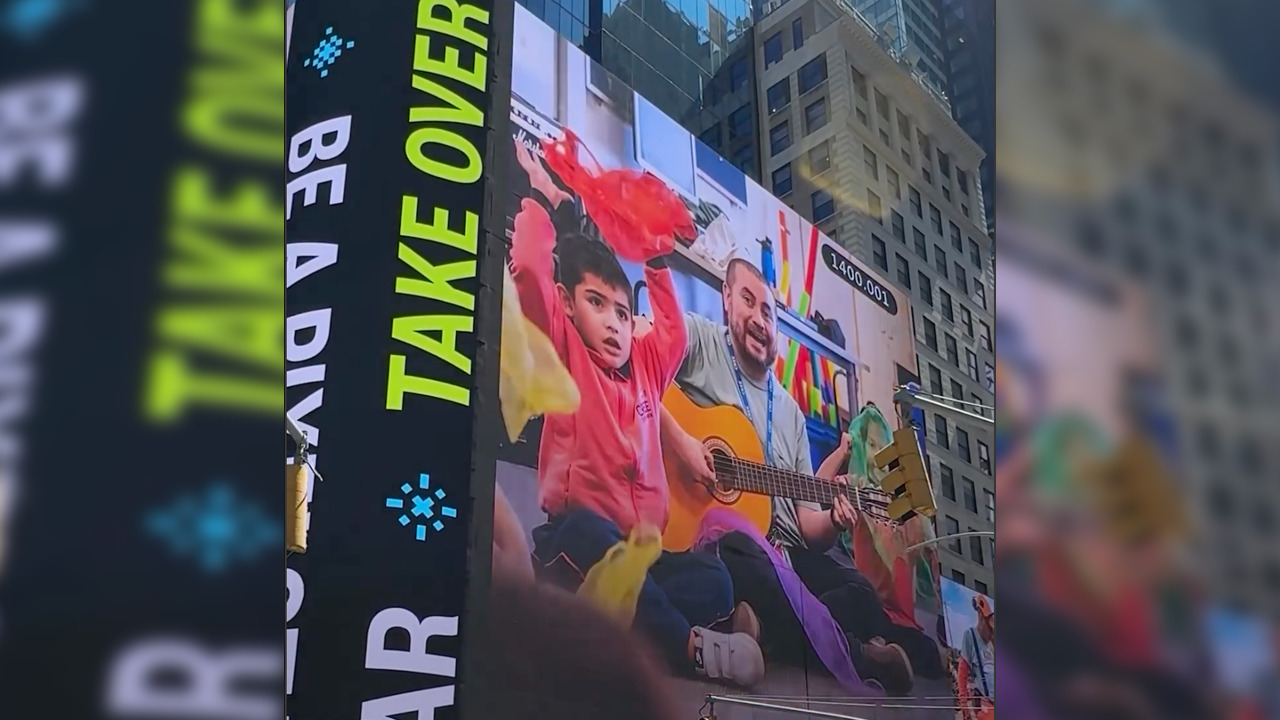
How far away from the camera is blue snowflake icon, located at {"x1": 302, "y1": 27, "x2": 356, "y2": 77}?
31.0 meters

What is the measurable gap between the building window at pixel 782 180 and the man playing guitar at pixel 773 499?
93.2ft

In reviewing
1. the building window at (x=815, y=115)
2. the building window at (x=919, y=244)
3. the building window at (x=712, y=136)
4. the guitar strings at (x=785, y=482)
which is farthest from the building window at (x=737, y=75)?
the guitar strings at (x=785, y=482)

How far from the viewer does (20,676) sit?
2.30m

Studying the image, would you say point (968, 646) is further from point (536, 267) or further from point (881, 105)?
point (881, 105)

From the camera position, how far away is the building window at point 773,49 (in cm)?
7100

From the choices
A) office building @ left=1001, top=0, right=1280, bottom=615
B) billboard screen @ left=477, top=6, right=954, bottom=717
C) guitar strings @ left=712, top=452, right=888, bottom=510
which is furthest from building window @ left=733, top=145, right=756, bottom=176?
office building @ left=1001, top=0, right=1280, bottom=615

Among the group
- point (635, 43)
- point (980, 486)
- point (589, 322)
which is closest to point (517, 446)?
point (589, 322)

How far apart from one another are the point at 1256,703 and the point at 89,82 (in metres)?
2.74

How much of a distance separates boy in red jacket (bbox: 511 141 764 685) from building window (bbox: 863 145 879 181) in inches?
1367

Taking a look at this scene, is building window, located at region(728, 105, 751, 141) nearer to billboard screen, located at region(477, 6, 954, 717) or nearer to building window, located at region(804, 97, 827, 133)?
building window, located at region(804, 97, 827, 133)

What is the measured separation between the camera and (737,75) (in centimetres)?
7088

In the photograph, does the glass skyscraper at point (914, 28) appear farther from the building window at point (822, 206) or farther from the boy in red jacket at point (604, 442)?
the boy in red jacket at point (604, 442)

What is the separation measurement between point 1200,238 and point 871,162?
65807 millimetres

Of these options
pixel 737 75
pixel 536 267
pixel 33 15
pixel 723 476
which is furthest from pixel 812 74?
pixel 33 15
